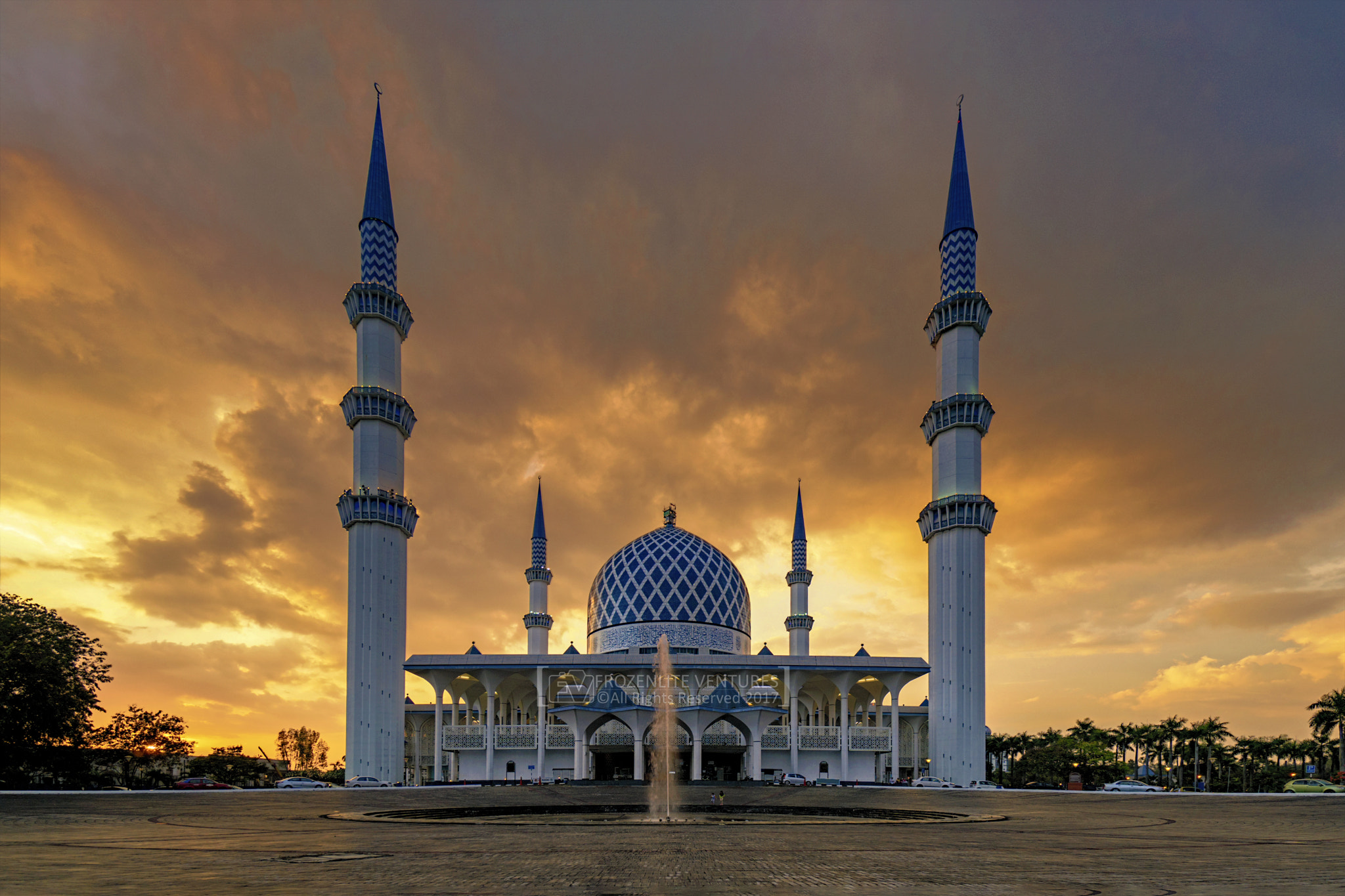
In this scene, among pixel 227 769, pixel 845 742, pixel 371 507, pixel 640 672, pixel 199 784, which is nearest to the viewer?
pixel 199 784

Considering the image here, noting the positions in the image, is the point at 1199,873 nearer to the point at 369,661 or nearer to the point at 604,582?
the point at 369,661

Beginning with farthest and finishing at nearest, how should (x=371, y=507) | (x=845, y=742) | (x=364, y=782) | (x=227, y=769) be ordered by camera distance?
(x=227, y=769), (x=845, y=742), (x=371, y=507), (x=364, y=782)

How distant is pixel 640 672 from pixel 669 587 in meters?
12.1

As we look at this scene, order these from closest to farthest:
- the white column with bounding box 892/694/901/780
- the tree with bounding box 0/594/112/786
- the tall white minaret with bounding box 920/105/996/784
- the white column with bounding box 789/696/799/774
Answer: the tree with bounding box 0/594/112/786
the tall white minaret with bounding box 920/105/996/784
the white column with bounding box 892/694/901/780
the white column with bounding box 789/696/799/774

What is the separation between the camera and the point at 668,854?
1250cm

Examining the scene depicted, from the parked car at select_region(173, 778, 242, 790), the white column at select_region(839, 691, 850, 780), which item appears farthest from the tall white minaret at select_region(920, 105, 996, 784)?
the parked car at select_region(173, 778, 242, 790)

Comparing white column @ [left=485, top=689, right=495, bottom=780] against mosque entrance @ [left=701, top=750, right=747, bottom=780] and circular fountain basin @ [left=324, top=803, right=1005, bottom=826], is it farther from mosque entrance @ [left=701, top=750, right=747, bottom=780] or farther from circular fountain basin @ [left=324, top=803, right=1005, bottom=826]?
circular fountain basin @ [left=324, top=803, right=1005, bottom=826]

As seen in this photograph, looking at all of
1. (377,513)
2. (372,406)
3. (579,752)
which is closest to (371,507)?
(377,513)

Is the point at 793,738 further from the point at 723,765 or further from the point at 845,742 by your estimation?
the point at 723,765

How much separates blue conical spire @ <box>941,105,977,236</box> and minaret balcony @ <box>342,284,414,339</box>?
35342 millimetres

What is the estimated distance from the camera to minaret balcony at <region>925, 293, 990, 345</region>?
53.8 metres

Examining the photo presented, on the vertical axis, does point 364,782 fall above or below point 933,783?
above

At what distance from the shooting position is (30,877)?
9.28 metres

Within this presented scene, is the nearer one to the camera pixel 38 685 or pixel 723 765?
pixel 38 685
